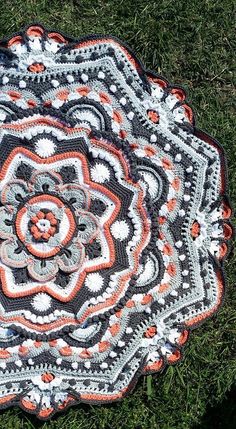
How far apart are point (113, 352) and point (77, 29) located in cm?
71

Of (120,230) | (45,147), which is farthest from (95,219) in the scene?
(45,147)

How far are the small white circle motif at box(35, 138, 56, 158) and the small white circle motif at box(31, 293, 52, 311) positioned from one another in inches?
10.9

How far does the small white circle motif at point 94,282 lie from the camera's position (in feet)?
3.64

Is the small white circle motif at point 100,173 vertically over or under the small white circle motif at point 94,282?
over

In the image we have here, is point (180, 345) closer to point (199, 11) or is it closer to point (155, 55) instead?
point (155, 55)

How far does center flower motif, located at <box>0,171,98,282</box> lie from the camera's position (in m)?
1.07

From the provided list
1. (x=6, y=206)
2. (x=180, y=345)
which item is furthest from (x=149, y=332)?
(x=6, y=206)

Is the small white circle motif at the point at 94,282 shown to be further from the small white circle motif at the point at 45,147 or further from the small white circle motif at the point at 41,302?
the small white circle motif at the point at 45,147

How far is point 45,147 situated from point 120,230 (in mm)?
217

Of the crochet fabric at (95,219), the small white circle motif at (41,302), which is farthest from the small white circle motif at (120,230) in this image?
the small white circle motif at (41,302)

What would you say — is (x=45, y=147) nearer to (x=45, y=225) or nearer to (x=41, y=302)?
(x=45, y=225)

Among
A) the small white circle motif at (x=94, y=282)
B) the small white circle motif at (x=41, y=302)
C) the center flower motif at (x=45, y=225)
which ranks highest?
the center flower motif at (x=45, y=225)

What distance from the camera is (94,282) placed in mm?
1109

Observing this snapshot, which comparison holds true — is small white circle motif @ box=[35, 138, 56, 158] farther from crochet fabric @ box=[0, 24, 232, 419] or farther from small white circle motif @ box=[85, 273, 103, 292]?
small white circle motif @ box=[85, 273, 103, 292]
